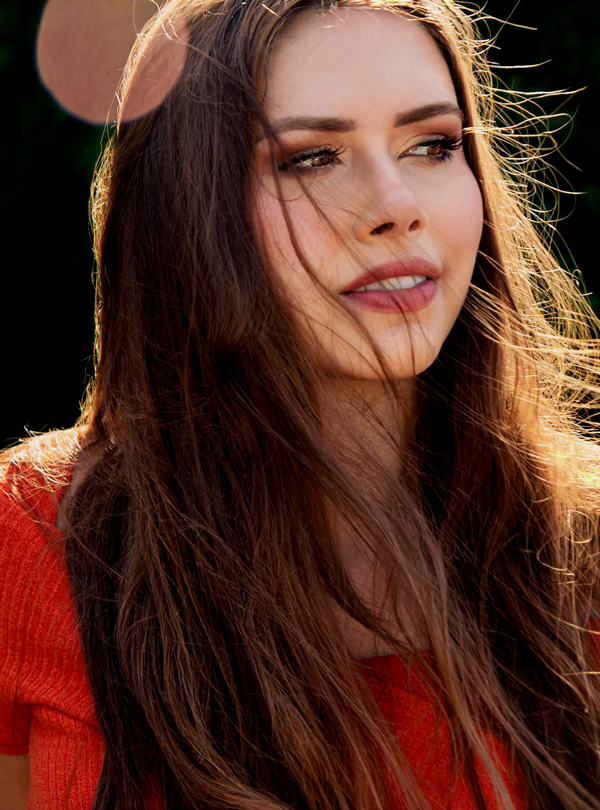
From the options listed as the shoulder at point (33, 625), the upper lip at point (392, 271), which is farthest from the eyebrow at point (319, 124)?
the shoulder at point (33, 625)

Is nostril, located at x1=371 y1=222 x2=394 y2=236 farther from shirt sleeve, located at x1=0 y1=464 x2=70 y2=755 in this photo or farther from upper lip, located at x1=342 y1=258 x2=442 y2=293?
shirt sleeve, located at x1=0 y1=464 x2=70 y2=755

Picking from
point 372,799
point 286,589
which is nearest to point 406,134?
point 286,589

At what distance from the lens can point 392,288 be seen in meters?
1.43

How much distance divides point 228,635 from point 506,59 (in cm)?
190

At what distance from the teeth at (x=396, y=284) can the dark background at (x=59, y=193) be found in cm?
93

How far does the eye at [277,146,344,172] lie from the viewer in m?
1.40

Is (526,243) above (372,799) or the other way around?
above

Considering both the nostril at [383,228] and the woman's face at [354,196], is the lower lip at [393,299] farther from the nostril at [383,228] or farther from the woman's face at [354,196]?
the nostril at [383,228]

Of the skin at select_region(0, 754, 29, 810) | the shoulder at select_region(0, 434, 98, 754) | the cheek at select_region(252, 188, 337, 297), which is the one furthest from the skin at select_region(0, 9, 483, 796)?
the skin at select_region(0, 754, 29, 810)

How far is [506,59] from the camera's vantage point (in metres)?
2.39

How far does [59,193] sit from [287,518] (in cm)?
142

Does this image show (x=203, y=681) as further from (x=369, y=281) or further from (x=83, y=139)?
(x=83, y=139)

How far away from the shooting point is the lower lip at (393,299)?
142 centimetres

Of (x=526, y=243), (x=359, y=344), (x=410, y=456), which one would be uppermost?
(x=526, y=243)
